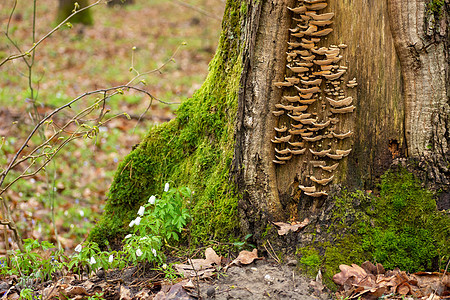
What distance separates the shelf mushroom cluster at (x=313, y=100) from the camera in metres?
3.18

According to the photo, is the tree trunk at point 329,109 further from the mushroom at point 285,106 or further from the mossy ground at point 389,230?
the mossy ground at point 389,230

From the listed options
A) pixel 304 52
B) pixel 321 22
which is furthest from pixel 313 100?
pixel 321 22

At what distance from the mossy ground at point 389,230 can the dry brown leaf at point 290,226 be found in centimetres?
19

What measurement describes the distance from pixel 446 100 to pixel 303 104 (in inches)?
46.3

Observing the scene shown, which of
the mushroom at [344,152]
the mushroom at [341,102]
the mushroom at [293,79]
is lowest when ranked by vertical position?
the mushroom at [344,152]

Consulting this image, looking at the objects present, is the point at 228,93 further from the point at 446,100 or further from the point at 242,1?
the point at 446,100

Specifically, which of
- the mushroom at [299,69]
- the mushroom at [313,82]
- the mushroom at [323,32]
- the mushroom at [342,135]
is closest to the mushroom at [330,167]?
the mushroom at [342,135]

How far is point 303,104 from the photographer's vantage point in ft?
10.9

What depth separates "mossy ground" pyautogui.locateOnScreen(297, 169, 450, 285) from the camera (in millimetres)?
3289

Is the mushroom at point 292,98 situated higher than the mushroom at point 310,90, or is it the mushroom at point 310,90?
the mushroom at point 310,90

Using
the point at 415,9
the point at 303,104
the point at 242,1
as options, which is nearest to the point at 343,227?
the point at 303,104

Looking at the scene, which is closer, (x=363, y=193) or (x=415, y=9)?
(x=415, y=9)

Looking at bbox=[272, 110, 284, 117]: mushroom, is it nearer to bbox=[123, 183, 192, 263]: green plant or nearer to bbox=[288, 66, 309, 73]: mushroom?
bbox=[288, 66, 309, 73]: mushroom

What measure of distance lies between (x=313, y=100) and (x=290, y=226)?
106 cm
